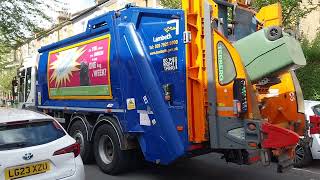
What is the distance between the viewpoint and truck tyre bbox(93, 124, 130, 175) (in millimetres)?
7789

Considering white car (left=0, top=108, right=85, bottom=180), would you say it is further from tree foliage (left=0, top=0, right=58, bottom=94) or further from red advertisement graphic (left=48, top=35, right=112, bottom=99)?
tree foliage (left=0, top=0, right=58, bottom=94)

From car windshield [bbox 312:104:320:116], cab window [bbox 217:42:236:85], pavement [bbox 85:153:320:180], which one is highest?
cab window [bbox 217:42:236:85]

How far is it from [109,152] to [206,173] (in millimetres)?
1886

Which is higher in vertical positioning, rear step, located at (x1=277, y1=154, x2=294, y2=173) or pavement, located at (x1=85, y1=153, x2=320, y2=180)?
rear step, located at (x1=277, y1=154, x2=294, y2=173)

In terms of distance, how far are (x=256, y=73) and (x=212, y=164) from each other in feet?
11.4

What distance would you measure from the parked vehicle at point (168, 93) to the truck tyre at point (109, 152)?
18 millimetres

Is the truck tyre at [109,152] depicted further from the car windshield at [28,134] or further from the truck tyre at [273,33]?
the truck tyre at [273,33]

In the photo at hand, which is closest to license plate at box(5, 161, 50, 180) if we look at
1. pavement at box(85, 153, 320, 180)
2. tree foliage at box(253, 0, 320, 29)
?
pavement at box(85, 153, 320, 180)

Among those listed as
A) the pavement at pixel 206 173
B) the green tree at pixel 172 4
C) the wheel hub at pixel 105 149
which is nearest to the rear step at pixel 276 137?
the pavement at pixel 206 173

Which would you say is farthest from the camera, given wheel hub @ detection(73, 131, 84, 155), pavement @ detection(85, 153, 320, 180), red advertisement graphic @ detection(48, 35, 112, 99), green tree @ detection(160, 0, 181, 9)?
green tree @ detection(160, 0, 181, 9)

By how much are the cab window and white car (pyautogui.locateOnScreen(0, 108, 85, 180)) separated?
2.22 metres

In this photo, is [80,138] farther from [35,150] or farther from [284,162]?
[284,162]

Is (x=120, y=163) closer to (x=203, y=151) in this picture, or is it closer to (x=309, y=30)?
(x=203, y=151)

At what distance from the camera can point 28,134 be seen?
5398 millimetres
